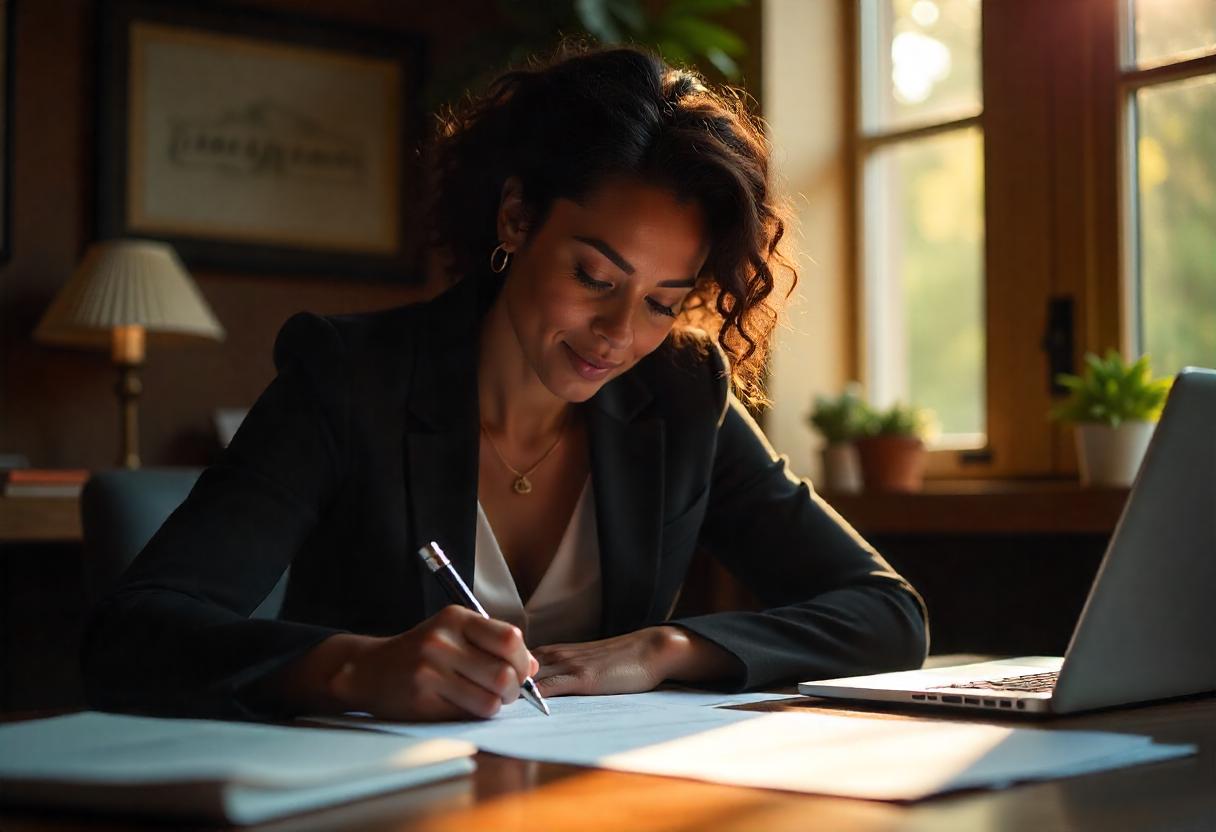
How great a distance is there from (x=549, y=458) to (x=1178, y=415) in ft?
2.82

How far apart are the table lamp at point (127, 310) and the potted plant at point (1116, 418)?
1.96m

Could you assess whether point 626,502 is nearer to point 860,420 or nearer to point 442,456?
point 442,456

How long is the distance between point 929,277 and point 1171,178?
25.1 inches

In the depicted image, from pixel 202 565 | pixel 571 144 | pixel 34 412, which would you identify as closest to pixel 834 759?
Result: pixel 202 565

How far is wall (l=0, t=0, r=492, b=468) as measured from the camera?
3426 millimetres

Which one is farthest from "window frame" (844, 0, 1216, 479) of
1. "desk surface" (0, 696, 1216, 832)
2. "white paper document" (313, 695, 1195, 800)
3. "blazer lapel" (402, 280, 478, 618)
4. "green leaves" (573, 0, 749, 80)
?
"desk surface" (0, 696, 1216, 832)

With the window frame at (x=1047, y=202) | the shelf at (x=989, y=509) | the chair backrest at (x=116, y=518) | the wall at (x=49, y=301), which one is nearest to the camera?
the chair backrest at (x=116, y=518)

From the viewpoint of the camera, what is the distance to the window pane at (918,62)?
10.3 feet

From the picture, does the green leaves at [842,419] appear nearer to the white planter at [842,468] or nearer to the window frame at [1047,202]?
the white planter at [842,468]

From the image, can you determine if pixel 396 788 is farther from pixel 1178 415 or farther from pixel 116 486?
pixel 116 486

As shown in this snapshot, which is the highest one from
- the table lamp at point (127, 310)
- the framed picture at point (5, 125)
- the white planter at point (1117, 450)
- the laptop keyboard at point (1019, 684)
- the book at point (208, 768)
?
the framed picture at point (5, 125)

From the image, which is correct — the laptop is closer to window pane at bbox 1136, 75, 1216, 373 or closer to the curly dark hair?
the curly dark hair

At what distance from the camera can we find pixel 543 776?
2.61 ft

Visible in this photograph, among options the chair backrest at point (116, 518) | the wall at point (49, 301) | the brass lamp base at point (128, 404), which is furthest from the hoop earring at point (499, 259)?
the wall at point (49, 301)
